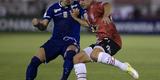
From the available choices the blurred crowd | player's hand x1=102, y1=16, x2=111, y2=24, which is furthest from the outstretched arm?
the blurred crowd

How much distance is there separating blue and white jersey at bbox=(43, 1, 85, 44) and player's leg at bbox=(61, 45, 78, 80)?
1.18 feet

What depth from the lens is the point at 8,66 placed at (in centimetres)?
1573

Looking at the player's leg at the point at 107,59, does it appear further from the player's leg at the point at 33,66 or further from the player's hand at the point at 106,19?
the player's leg at the point at 33,66

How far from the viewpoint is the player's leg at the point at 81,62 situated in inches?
416

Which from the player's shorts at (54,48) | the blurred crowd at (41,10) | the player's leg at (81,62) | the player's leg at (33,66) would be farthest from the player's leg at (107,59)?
the blurred crowd at (41,10)

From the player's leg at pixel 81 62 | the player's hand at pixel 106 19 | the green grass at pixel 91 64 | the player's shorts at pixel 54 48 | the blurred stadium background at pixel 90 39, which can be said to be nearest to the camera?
the player's leg at pixel 81 62

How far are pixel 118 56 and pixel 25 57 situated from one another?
10.0 feet

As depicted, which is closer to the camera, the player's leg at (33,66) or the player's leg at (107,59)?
the player's leg at (107,59)

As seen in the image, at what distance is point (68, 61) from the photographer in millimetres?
11062

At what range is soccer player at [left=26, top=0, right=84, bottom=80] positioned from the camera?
11.2 meters

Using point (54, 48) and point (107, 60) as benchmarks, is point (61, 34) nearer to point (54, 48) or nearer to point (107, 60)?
point (54, 48)

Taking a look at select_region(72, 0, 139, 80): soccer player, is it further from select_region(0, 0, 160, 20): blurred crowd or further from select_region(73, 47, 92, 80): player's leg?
select_region(0, 0, 160, 20): blurred crowd

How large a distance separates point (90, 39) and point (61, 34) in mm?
16453

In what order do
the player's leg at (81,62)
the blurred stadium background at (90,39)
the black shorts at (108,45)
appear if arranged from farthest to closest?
the blurred stadium background at (90,39) → the black shorts at (108,45) → the player's leg at (81,62)
